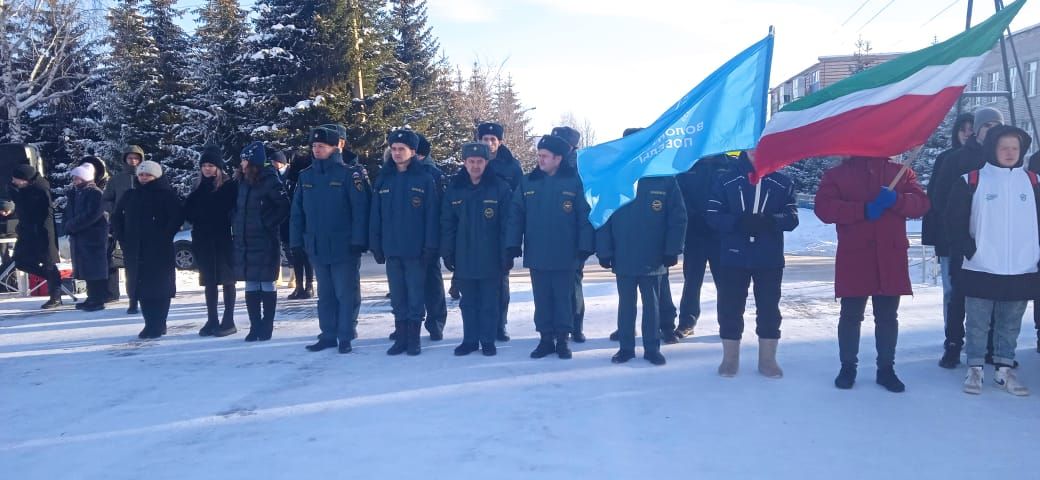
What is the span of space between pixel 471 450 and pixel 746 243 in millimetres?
2817

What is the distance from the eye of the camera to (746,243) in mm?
6004

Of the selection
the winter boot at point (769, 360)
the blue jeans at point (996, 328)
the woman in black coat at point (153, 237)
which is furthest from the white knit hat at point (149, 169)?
the blue jeans at point (996, 328)

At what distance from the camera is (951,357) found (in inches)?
249

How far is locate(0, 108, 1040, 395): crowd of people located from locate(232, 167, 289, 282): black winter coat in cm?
2

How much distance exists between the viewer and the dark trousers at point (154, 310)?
26.5 ft

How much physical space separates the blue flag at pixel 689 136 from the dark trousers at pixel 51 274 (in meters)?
7.90

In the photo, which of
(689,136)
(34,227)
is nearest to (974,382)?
(689,136)

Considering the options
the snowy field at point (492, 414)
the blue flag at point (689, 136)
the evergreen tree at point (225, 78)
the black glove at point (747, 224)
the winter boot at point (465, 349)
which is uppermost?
the evergreen tree at point (225, 78)

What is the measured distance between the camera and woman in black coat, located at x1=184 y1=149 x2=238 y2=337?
26.2 ft

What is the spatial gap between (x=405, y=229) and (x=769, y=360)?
3.39m

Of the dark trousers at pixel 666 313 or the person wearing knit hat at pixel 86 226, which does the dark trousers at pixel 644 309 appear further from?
the person wearing knit hat at pixel 86 226

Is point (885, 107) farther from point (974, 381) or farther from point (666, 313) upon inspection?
point (666, 313)

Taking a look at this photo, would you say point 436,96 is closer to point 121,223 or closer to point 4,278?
point 4,278

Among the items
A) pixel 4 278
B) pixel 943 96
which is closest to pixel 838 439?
pixel 943 96
